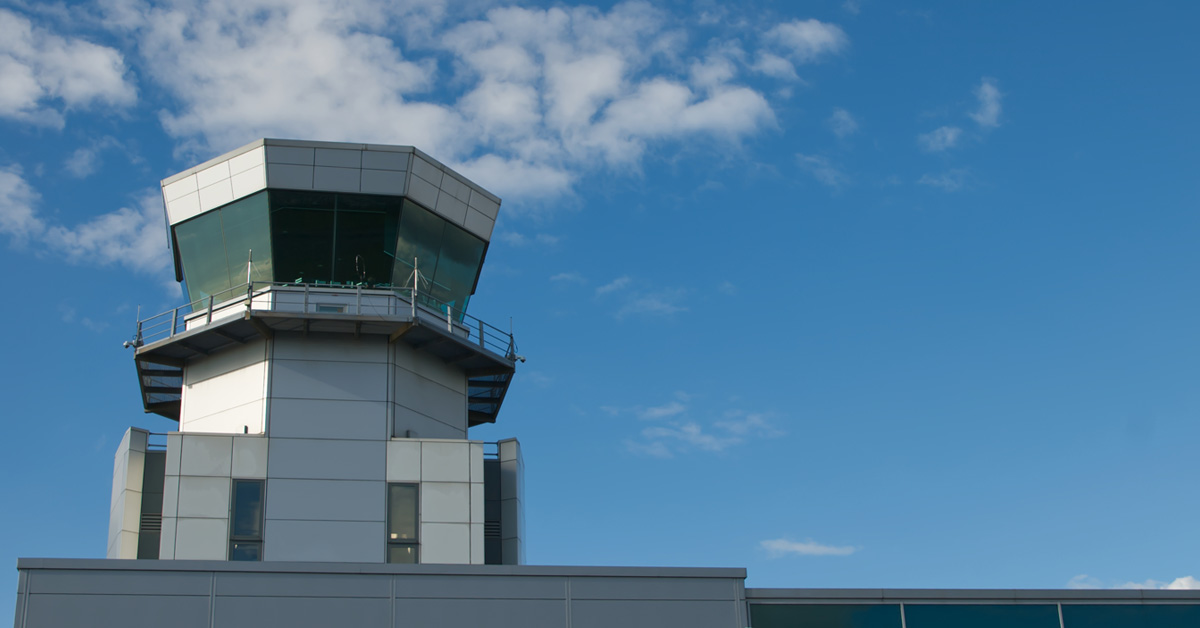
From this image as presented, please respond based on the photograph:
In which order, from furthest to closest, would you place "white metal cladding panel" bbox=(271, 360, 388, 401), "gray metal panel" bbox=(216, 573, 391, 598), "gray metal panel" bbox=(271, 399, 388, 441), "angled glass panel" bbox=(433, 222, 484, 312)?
"angled glass panel" bbox=(433, 222, 484, 312) → "white metal cladding panel" bbox=(271, 360, 388, 401) → "gray metal panel" bbox=(271, 399, 388, 441) → "gray metal panel" bbox=(216, 573, 391, 598)

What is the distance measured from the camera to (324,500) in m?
28.3

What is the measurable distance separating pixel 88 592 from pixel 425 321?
36.9ft

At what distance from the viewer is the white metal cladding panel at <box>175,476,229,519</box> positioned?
90.5ft

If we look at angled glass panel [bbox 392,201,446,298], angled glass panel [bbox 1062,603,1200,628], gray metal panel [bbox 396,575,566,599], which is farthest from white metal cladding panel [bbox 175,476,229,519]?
angled glass panel [bbox 1062,603,1200,628]

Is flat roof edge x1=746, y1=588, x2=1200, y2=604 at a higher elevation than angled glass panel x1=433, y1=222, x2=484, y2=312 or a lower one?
lower

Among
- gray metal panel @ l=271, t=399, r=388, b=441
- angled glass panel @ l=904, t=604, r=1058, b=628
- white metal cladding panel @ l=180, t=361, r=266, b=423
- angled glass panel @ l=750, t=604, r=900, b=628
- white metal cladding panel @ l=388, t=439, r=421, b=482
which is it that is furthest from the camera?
white metal cladding panel @ l=180, t=361, r=266, b=423

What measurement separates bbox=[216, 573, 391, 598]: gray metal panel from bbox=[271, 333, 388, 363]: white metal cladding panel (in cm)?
885

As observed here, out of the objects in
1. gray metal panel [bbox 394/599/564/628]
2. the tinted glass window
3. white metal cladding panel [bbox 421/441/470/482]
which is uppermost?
white metal cladding panel [bbox 421/441/470/482]

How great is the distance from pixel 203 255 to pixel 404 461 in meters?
8.01

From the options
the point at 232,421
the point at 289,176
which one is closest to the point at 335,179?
the point at 289,176

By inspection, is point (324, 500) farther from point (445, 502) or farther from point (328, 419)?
point (445, 502)

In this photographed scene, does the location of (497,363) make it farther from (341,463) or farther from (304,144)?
(304,144)

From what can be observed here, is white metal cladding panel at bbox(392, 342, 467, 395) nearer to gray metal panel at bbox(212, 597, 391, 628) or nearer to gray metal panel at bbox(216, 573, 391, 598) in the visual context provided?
gray metal panel at bbox(216, 573, 391, 598)

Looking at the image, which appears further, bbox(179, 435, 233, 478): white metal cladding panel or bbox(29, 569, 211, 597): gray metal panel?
bbox(179, 435, 233, 478): white metal cladding panel
